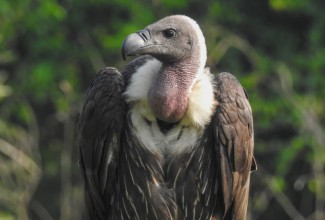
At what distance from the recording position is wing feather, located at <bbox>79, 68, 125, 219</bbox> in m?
6.20

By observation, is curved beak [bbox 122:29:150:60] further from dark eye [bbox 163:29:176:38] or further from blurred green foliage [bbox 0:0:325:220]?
blurred green foliage [bbox 0:0:325:220]

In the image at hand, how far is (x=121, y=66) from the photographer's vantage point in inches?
443

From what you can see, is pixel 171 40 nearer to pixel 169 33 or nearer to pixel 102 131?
pixel 169 33

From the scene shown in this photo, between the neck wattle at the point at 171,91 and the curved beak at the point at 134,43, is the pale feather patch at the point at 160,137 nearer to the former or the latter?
the neck wattle at the point at 171,91

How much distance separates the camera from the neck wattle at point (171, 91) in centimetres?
614

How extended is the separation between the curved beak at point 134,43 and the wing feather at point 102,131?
42cm

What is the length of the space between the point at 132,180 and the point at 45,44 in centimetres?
655

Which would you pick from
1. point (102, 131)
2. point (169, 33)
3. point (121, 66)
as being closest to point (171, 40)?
point (169, 33)

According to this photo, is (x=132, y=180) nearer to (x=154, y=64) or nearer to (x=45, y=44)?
(x=154, y=64)

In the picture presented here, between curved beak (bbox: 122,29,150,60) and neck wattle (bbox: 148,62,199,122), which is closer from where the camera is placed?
curved beak (bbox: 122,29,150,60)

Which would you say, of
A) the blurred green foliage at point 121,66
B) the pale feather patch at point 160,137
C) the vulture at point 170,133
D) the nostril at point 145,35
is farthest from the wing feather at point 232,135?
the blurred green foliage at point 121,66

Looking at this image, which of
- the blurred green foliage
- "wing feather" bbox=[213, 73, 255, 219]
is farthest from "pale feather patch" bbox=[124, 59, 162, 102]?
the blurred green foliage

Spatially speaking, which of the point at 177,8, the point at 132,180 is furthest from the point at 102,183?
the point at 177,8

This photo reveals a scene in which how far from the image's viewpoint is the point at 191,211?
6324 mm
